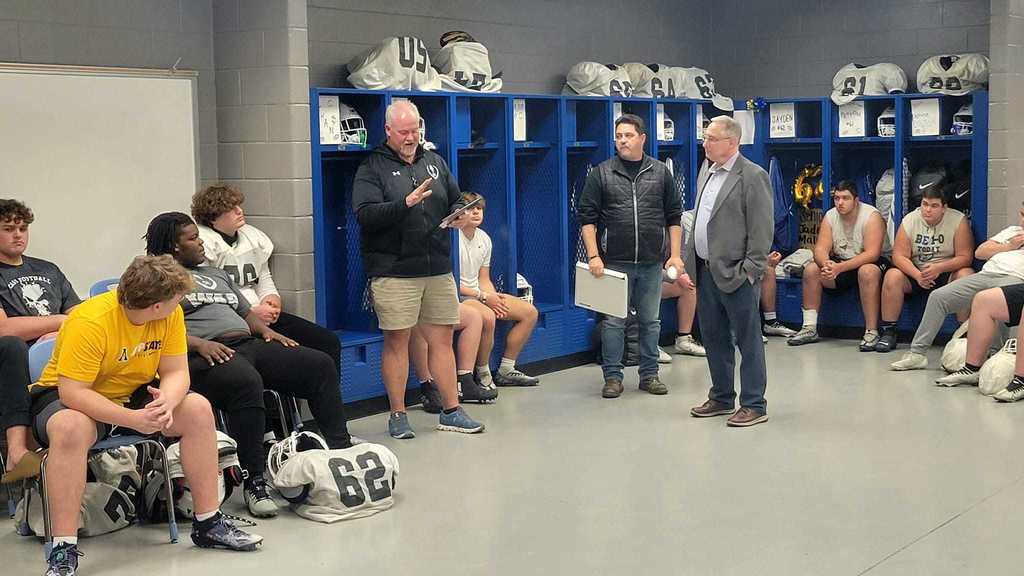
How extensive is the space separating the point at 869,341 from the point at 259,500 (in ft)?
15.9

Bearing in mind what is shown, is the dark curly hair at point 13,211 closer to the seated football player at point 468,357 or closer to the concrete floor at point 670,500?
the concrete floor at point 670,500

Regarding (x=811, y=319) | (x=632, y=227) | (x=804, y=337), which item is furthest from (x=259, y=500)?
(x=811, y=319)

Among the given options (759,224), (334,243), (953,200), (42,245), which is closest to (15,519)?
(42,245)

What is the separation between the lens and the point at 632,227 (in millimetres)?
6930

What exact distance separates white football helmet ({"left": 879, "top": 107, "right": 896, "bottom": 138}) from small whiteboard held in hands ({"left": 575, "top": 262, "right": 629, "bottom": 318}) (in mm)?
2995

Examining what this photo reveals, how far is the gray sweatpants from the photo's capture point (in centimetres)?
764

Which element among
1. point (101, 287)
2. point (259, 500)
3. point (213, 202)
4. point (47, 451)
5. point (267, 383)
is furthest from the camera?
point (213, 202)

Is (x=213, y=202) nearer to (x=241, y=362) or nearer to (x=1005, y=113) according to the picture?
(x=241, y=362)

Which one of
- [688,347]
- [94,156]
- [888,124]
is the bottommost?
[688,347]

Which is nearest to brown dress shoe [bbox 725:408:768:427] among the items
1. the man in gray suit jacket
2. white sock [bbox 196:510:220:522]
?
the man in gray suit jacket

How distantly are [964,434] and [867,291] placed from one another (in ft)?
8.40

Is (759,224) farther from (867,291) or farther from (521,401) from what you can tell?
(867,291)

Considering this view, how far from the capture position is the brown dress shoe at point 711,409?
649 centimetres

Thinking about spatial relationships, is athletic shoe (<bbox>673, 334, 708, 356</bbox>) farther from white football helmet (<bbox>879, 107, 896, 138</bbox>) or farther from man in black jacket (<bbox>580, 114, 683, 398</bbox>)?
white football helmet (<bbox>879, 107, 896, 138</bbox>)
